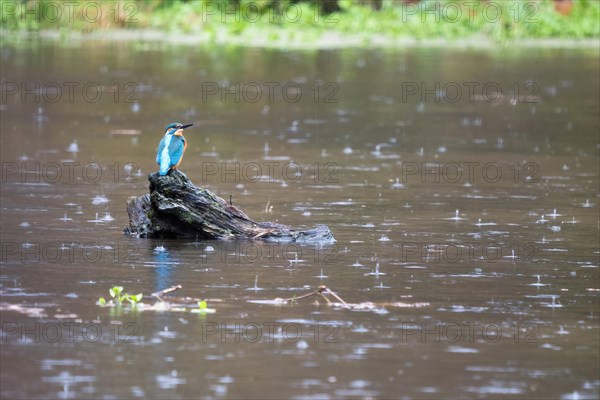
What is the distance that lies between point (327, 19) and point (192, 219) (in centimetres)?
2730

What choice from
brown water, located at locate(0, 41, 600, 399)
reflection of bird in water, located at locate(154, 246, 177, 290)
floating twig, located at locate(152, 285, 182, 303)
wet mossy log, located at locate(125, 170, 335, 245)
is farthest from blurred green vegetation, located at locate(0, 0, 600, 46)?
floating twig, located at locate(152, 285, 182, 303)

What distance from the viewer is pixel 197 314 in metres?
8.35

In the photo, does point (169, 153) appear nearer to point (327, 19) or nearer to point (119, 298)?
point (119, 298)

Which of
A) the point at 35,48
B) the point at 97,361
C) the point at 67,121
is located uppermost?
the point at 35,48

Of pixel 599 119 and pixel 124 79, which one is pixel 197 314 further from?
pixel 124 79

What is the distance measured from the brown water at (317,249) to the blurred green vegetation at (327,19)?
12.0 m

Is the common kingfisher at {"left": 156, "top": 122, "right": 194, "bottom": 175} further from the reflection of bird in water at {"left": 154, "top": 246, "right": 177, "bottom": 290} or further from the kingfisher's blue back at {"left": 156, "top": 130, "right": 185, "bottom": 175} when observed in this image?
the reflection of bird in water at {"left": 154, "top": 246, "right": 177, "bottom": 290}

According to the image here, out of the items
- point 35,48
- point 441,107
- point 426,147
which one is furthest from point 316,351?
point 35,48

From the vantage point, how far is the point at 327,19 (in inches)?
1478

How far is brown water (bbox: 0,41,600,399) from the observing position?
23.8 feet

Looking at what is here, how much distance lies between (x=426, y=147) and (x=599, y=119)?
3879mm

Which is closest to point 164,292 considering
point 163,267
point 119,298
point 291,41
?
point 119,298

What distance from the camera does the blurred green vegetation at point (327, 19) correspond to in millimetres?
35250

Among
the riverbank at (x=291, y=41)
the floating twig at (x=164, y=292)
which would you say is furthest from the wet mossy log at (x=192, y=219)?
the riverbank at (x=291, y=41)
